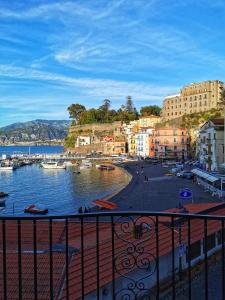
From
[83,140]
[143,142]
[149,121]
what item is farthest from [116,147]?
[83,140]

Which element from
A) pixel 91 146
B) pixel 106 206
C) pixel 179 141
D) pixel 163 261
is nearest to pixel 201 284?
pixel 163 261

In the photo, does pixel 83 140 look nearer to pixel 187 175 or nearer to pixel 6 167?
pixel 6 167

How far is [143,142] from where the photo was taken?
325 ft

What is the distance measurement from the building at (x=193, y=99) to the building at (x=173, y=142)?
1380 centimetres

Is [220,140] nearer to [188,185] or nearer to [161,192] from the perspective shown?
[188,185]

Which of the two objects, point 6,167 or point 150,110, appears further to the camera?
point 150,110

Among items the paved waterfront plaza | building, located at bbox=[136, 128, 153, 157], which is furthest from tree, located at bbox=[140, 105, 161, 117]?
the paved waterfront plaza

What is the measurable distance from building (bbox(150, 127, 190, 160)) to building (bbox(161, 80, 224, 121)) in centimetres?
1380

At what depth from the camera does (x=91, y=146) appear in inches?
4897

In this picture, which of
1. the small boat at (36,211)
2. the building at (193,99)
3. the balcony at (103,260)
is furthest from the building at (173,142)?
the balcony at (103,260)

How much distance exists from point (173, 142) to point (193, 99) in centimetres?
1861

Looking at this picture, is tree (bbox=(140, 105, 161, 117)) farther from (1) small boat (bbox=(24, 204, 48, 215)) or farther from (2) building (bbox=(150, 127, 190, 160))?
(1) small boat (bbox=(24, 204, 48, 215))

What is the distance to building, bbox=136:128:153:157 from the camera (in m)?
96.4

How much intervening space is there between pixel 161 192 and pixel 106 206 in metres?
11.3
